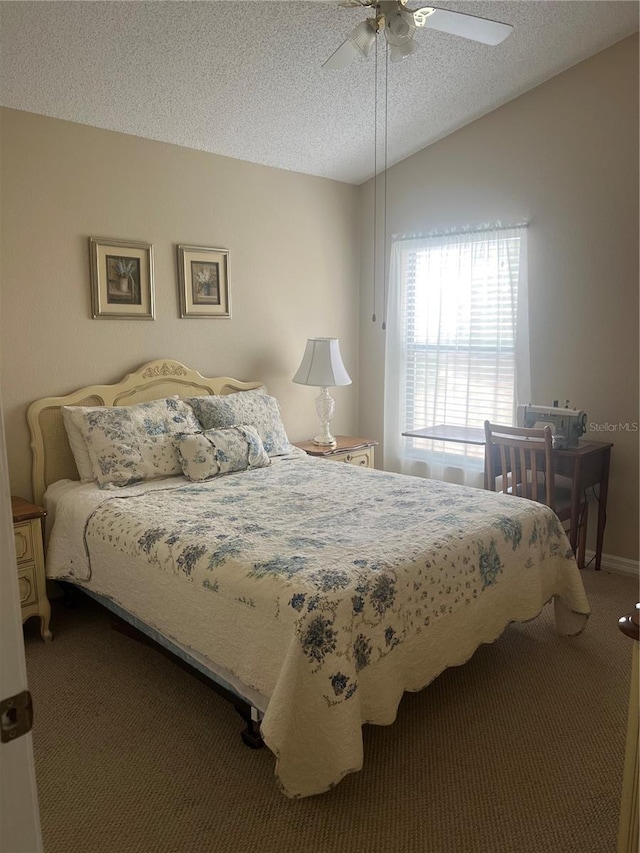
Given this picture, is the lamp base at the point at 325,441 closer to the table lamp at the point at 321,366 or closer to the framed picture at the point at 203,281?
the table lamp at the point at 321,366

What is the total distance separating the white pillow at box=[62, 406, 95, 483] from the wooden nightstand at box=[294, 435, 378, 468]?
4.65ft

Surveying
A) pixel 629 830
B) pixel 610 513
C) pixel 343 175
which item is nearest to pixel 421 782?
pixel 629 830

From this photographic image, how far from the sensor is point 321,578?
→ 6.52ft

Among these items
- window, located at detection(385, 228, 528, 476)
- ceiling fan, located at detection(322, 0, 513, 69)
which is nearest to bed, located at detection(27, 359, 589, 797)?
window, located at detection(385, 228, 528, 476)

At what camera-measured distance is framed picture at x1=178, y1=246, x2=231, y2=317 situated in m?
3.80

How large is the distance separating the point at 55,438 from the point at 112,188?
139cm

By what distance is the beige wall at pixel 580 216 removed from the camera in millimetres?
3502

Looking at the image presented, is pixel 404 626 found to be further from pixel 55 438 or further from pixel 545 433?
pixel 55 438

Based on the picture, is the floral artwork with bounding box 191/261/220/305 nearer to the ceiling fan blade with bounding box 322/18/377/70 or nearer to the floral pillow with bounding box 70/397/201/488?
the floral pillow with bounding box 70/397/201/488

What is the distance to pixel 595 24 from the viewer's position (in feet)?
10.5

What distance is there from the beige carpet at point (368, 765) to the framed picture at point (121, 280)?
1.80 meters

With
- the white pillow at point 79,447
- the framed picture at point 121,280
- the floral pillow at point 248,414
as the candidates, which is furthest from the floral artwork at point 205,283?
the white pillow at point 79,447

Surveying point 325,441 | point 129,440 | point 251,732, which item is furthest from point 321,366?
point 251,732

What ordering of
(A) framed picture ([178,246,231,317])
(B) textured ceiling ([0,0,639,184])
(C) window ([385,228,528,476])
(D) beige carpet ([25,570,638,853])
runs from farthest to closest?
(C) window ([385,228,528,476])
(A) framed picture ([178,246,231,317])
(B) textured ceiling ([0,0,639,184])
(D) beige carpet ([25,570,638,853])
